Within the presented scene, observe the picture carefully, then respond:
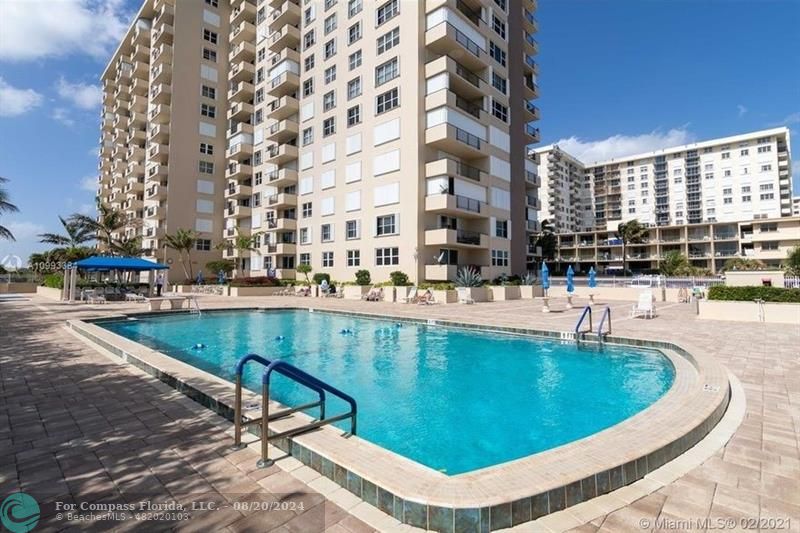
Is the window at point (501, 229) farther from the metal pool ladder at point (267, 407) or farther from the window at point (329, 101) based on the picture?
the metal pool ladder at point (267, 407)

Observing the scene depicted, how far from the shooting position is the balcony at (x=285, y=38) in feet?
132

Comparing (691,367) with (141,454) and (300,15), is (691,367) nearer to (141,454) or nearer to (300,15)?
(141,454)

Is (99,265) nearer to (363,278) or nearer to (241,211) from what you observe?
(363,278)

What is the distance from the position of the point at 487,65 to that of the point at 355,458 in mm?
35118

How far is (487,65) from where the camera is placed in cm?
3222

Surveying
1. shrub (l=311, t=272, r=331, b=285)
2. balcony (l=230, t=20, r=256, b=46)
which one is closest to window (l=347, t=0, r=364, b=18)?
balcony (l=230, t=20, r=256, b=46)

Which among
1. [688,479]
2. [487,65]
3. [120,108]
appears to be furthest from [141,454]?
[120,108]

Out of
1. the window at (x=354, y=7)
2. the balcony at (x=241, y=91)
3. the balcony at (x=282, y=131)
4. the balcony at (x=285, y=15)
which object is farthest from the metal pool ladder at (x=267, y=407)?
the balcony at (x=241, y=91)

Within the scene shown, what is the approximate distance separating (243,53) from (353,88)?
74.2 ft

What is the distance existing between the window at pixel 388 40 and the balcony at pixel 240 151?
71.0ft

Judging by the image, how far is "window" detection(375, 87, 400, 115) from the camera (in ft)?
100

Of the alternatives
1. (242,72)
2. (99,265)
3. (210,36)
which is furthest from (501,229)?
(210,36)

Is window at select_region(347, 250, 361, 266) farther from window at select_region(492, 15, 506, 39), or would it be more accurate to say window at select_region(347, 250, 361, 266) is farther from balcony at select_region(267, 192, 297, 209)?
window at select_region(492, 15, 506, 39)

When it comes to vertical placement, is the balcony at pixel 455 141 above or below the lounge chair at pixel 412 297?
above
